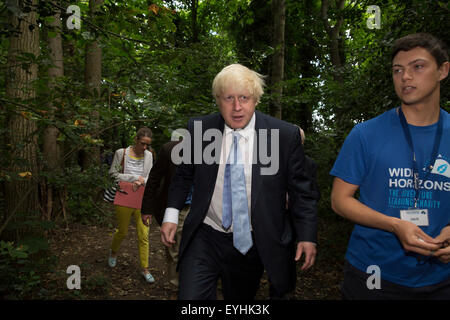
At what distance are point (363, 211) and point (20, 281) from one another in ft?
14.0

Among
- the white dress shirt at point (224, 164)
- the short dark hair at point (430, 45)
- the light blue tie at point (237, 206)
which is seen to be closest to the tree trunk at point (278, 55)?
the white dress shirt at point (224, 164)

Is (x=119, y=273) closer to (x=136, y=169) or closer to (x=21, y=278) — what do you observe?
(x=136, y=169)

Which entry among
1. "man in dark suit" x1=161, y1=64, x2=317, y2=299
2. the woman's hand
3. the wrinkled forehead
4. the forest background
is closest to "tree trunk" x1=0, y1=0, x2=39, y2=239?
the forest background

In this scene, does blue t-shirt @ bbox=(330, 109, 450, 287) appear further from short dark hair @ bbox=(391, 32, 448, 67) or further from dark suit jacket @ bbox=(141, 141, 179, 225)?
dark suit jacket @ bbox=(141, 141, 179, 225)

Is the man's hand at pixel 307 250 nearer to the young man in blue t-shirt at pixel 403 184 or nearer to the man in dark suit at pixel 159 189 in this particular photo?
the young man in blue t-shirt at pixel 403 184

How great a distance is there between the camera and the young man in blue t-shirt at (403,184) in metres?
1.98

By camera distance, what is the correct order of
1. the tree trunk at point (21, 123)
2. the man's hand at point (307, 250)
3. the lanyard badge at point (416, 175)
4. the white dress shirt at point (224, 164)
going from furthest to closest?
Result: 1. the tree trunk at point (21, 123)
2. the white dress shirt at point (224, 164)
3. the man's hand at point (307, 250)
4. the lanyard badge at point (416, 175)

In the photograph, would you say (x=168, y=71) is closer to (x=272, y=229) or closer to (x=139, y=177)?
(x=139, y=177)

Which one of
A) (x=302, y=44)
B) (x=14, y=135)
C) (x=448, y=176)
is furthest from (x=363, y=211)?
(x=302, y=44)

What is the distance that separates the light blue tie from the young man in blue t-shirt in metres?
0.67

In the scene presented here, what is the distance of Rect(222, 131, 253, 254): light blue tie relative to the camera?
8.41 feet

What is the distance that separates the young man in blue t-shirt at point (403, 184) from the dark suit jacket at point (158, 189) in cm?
266

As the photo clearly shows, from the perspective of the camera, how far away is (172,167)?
4.40 m

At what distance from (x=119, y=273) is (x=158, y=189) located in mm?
2673
